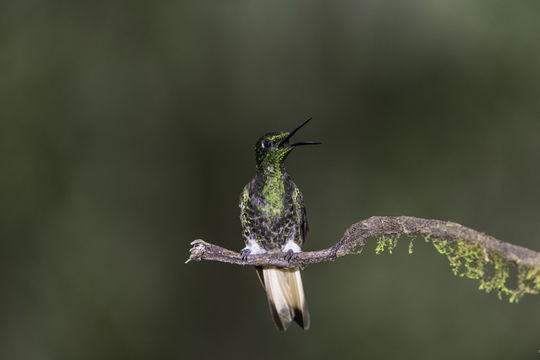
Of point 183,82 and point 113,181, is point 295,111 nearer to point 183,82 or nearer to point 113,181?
point 183,82

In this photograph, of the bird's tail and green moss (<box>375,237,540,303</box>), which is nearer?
green moss (<box>375,237,540,303</box>)

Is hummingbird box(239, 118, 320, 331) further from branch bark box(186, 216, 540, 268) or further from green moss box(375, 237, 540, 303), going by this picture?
green moss box(375, 237, 540, 303)

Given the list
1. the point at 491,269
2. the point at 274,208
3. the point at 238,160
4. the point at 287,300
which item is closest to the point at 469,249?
the point at 491,269

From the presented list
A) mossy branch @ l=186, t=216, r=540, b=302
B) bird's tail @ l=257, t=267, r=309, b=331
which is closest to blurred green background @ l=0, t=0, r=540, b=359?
bird's tail @ l=257, t=267, r=309, b=331

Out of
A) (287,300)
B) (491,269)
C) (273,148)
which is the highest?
Answer: (273,148)

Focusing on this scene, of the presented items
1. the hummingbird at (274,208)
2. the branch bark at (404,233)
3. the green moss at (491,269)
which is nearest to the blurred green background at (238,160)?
the hummingbird at (274,208)

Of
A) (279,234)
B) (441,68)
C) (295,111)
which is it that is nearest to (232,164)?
(295,111)

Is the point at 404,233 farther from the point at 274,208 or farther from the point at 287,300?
the point at 287,300
